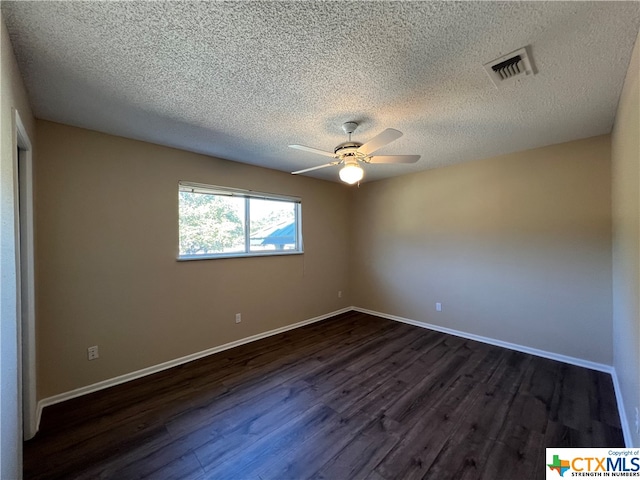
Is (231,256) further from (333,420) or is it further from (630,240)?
(630,240)

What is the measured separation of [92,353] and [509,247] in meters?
4.69

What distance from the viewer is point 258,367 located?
283 cm

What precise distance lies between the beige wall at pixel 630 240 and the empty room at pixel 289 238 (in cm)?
4

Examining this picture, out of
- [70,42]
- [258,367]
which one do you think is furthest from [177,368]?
[70,42]

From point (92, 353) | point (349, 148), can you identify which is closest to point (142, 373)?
point (92, 353)

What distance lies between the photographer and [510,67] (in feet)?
5.21

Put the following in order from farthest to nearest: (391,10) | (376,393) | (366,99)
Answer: (376,393) → (366,99) → (391,10)

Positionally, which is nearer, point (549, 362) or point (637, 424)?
point (637, 424)

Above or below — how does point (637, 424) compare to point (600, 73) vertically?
below

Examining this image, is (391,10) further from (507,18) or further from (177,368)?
(177,368)

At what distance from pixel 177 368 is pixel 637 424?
11.9 feet

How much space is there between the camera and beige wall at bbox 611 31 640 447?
4.83 feet

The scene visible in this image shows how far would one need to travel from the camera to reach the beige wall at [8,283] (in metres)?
1.12

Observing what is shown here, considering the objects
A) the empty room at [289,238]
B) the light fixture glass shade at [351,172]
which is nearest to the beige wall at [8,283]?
the empty room at [289,238]
